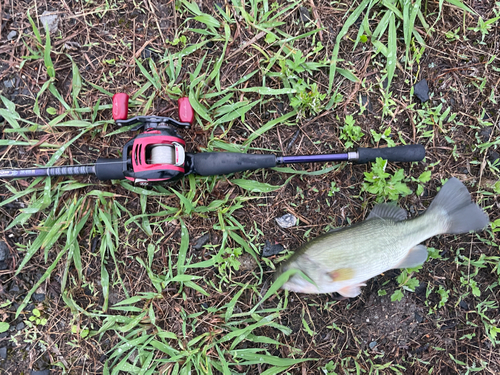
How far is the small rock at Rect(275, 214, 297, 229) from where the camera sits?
2.98 meters

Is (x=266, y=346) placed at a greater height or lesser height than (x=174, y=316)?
lesser

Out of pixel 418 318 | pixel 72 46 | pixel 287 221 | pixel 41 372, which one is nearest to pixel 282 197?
pixel 287 221

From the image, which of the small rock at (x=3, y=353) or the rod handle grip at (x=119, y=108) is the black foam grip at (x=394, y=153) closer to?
the rod handle grip at (x=119, y=108)

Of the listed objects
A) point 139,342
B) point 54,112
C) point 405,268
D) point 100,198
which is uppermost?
point 54,112

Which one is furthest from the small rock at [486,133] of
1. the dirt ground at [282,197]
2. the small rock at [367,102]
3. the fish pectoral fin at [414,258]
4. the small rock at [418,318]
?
the small rock at [418,318]

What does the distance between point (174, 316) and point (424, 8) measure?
352 centimetres

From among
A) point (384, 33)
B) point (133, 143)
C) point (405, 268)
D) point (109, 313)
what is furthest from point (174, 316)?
point (384, 33)

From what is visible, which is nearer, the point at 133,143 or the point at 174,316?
the point at 133,143

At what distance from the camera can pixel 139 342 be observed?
9.58 ft

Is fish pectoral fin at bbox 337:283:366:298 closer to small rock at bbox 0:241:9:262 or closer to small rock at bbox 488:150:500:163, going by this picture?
small rock at bbox 488:150:500:163

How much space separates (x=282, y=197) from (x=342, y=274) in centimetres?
82

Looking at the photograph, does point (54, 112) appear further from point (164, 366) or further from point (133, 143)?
point (164, 366)

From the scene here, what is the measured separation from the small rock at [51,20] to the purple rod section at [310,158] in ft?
7.65

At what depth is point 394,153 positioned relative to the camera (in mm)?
2748
